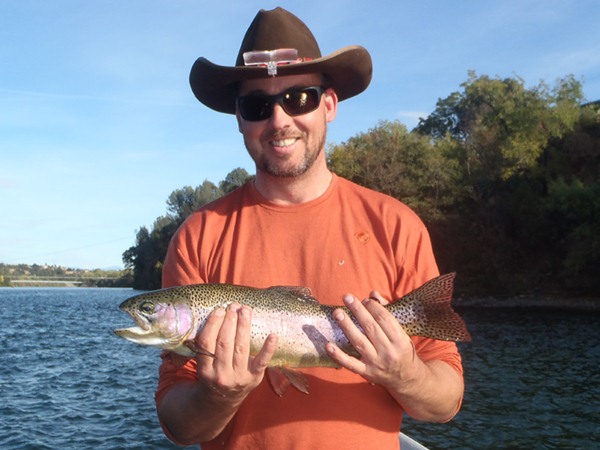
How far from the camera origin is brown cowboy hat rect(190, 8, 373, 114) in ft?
11.8

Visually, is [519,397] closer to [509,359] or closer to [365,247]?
[509,359]

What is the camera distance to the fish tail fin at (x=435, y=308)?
3.40 meters

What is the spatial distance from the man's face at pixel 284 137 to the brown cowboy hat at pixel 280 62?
8 cm

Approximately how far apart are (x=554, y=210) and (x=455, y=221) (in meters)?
9.31

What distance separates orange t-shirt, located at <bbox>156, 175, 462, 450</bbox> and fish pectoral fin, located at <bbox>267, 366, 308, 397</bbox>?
7cm

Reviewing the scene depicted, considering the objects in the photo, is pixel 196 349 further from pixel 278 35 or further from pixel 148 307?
pixel 278 35

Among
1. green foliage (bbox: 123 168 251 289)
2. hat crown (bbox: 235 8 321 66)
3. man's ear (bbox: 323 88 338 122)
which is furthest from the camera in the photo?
green foliage (bbox: 123 168 251 289)

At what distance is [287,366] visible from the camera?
3340 millimetres

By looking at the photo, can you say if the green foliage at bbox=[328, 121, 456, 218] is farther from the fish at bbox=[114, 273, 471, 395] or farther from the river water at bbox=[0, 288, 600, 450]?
the fish at bbox=[114, 273, 471, 395]

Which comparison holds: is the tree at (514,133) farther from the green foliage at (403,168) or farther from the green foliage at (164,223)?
the green foliage at (164,223)

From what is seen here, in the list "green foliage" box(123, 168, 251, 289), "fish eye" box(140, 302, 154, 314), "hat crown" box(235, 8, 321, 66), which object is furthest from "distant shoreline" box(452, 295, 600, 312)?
"green foliage" box(123, 168, 251, 289)

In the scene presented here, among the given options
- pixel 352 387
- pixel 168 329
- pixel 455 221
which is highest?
pixel 455 221

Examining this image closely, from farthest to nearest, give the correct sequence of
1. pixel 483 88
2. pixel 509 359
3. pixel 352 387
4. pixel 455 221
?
pixel 483 88 → pixel 455 221 → pixel 509 359 → pixel 352 387

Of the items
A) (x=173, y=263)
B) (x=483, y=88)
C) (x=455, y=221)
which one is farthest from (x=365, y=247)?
(x=483, y=88)
